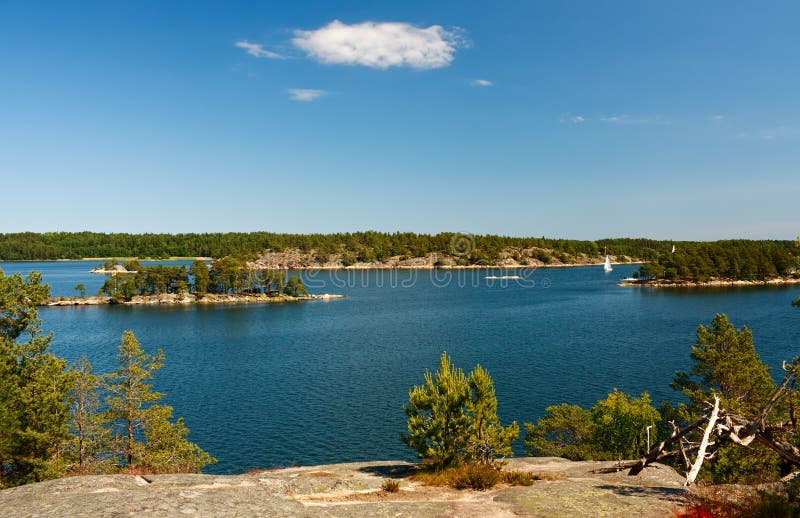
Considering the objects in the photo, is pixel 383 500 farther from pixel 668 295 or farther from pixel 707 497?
pixel 668 295

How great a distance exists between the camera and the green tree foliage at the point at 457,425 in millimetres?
25531

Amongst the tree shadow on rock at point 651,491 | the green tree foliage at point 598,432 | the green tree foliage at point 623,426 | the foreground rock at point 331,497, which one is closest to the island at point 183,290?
the green tree foliage at point 598,432

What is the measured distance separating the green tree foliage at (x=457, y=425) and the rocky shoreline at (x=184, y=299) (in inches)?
6628

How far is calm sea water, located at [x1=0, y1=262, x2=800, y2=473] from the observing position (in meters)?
57.9

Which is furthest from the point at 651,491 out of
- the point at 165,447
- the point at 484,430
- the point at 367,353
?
the point at 367,353

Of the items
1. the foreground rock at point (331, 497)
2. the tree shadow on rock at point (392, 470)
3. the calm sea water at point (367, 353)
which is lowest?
the calm sea water at point (367, 353)

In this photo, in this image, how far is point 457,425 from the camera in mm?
26156

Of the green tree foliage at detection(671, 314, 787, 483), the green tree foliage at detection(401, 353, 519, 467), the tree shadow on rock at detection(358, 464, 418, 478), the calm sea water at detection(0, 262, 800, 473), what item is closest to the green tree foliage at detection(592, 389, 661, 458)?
the green tree foliage at detection(671, 314, 787, 483)

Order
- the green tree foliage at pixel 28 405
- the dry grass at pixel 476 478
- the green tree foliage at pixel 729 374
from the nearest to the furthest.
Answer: the dry grass at pixel 476 478, the green tree foliage at pixel 28 405, the green tree foliage at pixel 729 374

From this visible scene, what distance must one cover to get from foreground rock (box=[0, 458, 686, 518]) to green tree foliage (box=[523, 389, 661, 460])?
64.1 feet

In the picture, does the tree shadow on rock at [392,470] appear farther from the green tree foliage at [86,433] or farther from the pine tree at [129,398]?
the pine tree at [129,398]

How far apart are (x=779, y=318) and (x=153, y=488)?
145 meters

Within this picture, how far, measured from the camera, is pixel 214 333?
4857 inches

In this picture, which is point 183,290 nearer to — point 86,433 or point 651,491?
point 86,433
